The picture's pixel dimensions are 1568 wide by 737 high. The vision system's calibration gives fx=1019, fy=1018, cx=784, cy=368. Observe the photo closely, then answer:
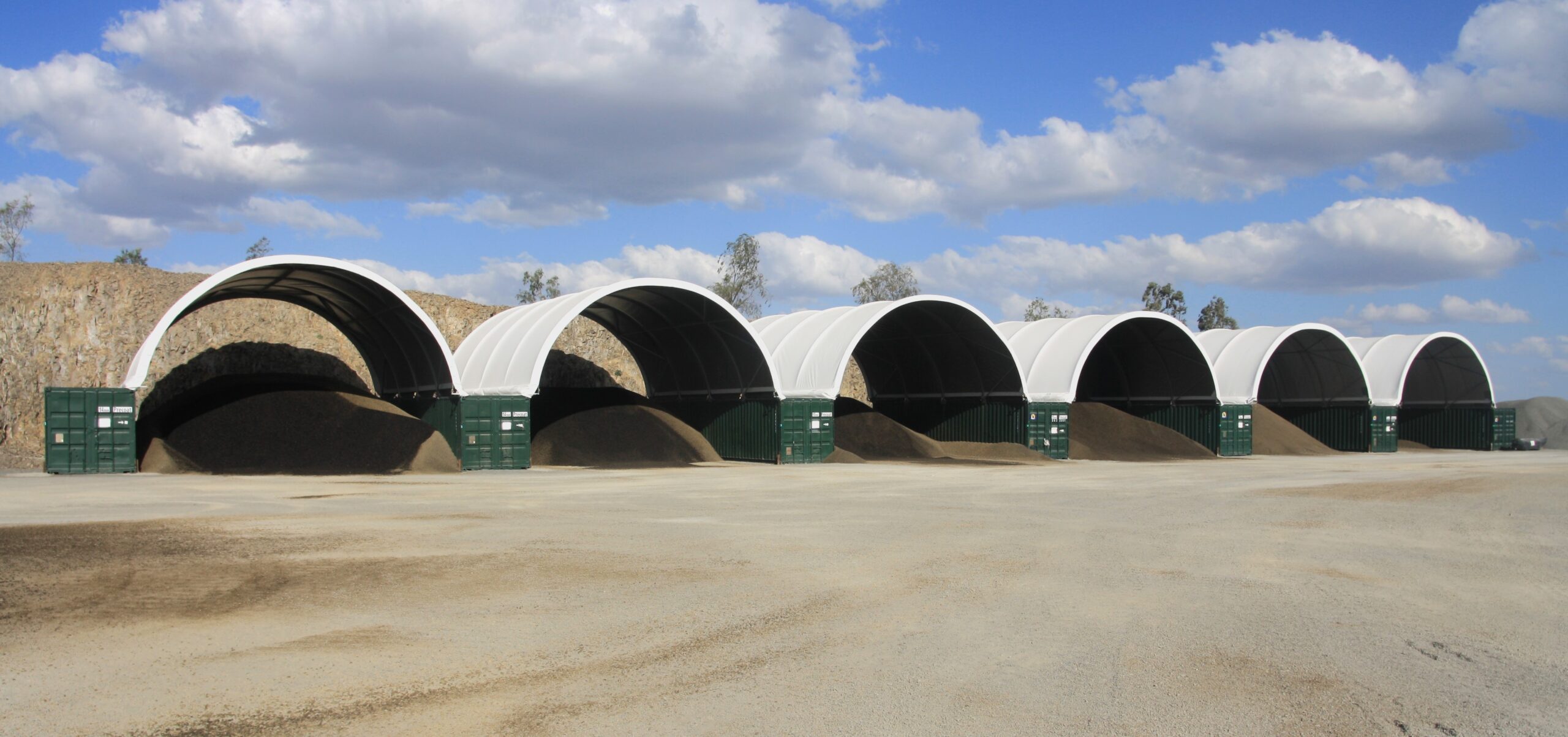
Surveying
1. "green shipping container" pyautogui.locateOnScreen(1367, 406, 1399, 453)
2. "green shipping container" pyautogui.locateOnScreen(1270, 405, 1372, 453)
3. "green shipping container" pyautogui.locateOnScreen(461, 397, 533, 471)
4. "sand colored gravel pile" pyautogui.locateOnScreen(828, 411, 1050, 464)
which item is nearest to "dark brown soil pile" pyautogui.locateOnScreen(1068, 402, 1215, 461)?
"sand colored gravel pile" pyautogui.locateOnScreen(828, 411, 1050, 464)

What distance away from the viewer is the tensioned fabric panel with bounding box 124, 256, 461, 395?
85.2 ft

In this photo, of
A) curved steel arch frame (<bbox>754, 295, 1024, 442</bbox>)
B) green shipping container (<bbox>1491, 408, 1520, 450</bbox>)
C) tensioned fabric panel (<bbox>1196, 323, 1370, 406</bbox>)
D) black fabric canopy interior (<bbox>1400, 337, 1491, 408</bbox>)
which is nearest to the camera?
curved steel arch frame (<bbox>754, 295, 1024, 442</bbox>)

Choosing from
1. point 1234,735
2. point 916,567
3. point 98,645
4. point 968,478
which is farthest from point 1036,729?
point 968,478

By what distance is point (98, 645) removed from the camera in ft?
25.8

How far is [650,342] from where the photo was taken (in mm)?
38562

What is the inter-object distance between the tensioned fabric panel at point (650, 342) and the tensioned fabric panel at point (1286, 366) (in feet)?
65.3

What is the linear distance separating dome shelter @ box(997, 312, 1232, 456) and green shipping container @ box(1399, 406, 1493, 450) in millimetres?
18838

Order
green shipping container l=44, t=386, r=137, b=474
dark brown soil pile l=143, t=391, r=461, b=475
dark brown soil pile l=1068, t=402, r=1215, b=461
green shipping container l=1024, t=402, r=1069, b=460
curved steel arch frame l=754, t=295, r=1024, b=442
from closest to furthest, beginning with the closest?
green shipping container l=44, t=386, r=137, b=474, dark brown soil pile l=143, t=391, r=461, b=475, curved steel arch frame l=754, t=295, r=1024, b=442, green shipping container l=1024, t=402, r=1069, b=460, dark brown soil pile l=1068, t=402, r=1215, b=461

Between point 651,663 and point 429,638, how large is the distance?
1.99 meters

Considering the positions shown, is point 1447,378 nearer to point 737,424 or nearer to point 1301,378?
point 1301,378

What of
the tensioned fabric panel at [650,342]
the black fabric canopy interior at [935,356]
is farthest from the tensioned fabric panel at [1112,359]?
the tensioned fabric panel at [650,342]

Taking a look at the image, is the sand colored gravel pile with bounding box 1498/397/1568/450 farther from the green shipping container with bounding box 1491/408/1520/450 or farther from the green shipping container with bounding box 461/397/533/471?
the green shipping container with bounding box 461/397/533/471

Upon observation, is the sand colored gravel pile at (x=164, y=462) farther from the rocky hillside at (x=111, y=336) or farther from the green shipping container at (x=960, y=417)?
the green shipping container at (x=960, y=417)

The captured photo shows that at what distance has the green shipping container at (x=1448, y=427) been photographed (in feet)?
167
